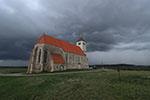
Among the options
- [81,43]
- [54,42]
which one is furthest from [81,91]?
[81,43]

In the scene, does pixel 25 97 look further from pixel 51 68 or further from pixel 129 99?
pixel 51 68

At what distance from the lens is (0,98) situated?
28.8 ft

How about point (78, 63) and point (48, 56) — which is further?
point (78, 63)

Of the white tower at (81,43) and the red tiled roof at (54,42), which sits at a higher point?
the white tower at (81,43)

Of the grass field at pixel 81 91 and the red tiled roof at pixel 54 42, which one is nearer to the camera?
the grass field at pixel 81 91

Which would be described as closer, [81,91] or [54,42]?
[81,91]

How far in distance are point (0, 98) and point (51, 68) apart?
19202 millimetres

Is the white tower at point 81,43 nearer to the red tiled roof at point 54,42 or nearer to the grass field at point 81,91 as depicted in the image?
the red tiled roof at point 54,42

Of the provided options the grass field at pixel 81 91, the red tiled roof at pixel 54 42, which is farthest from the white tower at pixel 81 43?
the grass field at pixel 81 91

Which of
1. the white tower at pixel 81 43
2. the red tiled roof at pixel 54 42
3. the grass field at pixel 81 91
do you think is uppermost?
the white tower at pixel 81 43

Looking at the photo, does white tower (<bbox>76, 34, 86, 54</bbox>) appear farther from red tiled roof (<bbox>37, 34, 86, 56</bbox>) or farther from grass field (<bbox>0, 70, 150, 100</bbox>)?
grass field (<bbox>0, 70, 150, 100</bbox>)

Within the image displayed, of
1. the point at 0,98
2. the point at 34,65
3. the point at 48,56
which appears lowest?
the point at 0,98

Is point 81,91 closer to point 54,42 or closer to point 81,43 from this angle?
point 54,42

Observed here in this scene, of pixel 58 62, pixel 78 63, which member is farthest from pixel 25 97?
pixel 78 63
